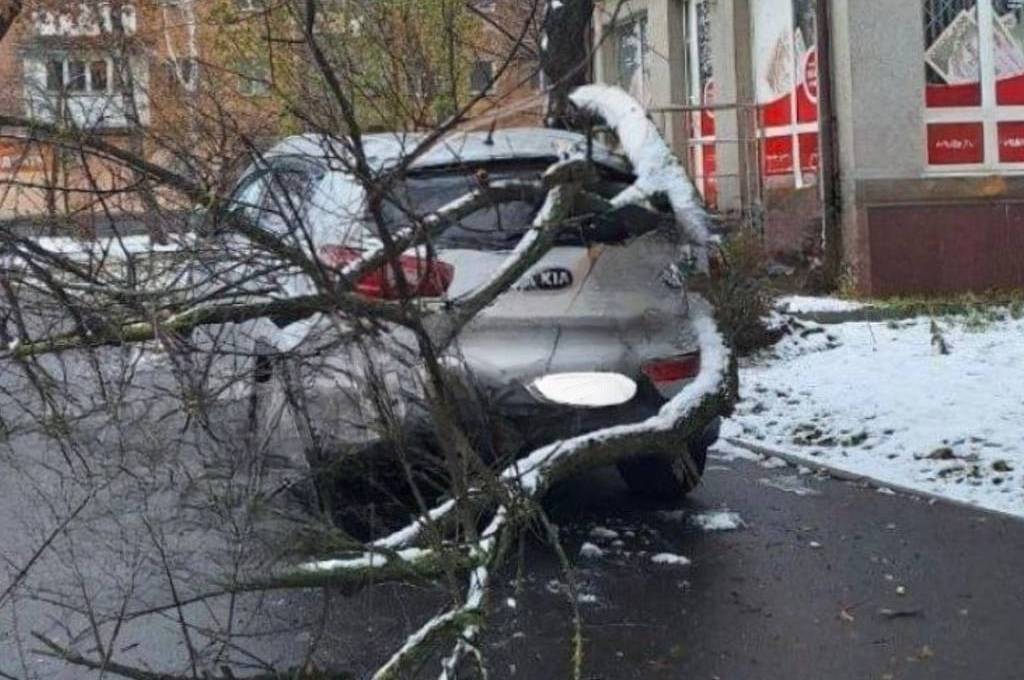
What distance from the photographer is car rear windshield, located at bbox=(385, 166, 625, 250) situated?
569 cm

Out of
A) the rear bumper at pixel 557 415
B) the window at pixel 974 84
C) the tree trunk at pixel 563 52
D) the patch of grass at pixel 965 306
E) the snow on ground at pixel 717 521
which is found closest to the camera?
the tree trunk at pixel 563 52

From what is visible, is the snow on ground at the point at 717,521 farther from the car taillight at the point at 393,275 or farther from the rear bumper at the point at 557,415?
the car taillight at the point at 393,275

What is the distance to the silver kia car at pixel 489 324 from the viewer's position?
16.1ft

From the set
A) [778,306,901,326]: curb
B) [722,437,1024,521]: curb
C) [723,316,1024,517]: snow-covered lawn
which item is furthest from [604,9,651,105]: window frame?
[722,437,1024,521]: curb

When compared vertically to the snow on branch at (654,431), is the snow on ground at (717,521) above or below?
below

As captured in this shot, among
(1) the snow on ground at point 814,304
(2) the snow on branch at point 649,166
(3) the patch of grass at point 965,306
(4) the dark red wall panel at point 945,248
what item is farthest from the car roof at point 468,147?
(4) the dark red wall panel at point 945,248

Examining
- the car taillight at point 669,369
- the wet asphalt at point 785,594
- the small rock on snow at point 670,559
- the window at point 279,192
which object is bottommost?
the wet asphalt at point 785,594

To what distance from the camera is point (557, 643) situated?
6.02m

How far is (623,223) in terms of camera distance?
5977mm

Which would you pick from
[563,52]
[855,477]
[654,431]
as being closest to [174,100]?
[563,52]

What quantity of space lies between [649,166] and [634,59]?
16702 millimetres

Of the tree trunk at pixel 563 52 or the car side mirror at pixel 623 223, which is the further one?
the tree trunk at pixel 563 52

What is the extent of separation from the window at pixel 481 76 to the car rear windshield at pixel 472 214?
31cm

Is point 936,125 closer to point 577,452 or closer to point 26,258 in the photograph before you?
point 577,452
